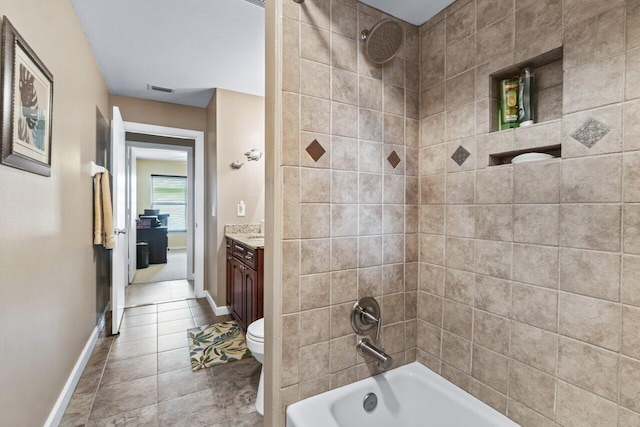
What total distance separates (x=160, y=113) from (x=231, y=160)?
1.21m

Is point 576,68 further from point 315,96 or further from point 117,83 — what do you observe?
point 117,83

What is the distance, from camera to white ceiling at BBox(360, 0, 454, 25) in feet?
4.72

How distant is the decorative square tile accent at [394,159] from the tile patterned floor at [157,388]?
5.43ft

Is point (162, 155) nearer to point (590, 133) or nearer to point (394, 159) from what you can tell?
point (394, 159)

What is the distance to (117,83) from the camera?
3.19m

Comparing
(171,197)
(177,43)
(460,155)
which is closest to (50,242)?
(177,43)

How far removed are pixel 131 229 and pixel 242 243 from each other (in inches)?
125

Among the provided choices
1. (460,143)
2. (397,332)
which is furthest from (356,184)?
(397,332)

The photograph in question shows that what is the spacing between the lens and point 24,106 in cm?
136

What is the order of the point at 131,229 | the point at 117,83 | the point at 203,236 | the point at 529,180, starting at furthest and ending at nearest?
the point at 131,229 → the point at 203,236 → the point at 117,83 → the point at 529,180

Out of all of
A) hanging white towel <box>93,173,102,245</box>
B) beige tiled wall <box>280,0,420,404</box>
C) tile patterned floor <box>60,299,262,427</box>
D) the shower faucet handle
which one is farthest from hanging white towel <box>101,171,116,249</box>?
the shower faucet handle

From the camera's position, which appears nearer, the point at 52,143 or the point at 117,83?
the point at 52,143

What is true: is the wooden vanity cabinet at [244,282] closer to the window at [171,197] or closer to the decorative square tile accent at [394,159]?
the decorative square tile accent at [394,159]

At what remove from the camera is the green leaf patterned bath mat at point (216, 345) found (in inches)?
93.8
